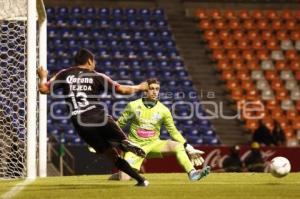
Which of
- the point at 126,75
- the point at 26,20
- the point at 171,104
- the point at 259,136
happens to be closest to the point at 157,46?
the point at 126,75

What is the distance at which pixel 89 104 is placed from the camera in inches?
422

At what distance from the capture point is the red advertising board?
73.5ft

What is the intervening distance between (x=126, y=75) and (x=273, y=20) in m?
6.84

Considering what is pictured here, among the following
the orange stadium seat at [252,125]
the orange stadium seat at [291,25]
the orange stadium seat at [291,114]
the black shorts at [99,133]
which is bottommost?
the black shorts at [99,133]

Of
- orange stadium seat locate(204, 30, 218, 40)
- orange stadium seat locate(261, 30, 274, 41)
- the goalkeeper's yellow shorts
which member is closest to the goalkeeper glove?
the goalkeeper's yellow shorts

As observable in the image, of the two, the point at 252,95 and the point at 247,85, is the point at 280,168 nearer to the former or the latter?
the point at 252,95

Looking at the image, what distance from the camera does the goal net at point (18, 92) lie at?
49.9ft

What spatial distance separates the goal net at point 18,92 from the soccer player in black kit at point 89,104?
14.8 ft

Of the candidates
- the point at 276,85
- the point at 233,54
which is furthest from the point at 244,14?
the point at 276,85

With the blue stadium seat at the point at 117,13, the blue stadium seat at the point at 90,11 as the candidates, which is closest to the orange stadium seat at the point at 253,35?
the blue stadium seat at the point at 117,13

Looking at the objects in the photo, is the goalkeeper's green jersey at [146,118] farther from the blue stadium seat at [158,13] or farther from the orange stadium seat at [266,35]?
the orange stadium seat at [266,35]

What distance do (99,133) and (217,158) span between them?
482 inches

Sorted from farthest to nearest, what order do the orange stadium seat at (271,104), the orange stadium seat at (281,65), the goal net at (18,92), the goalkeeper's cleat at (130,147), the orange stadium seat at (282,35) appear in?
1. the orange stadium seat at (282,35)
2. the orange stadium seat at (281,65)
3. the orange stadium seat at (271,104)
4. the goal net at (18,92)
5. the goalkeeper's cleat at (130,147)

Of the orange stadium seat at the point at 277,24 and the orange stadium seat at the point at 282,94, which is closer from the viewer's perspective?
the orange stadium seat at the point at 282,94
